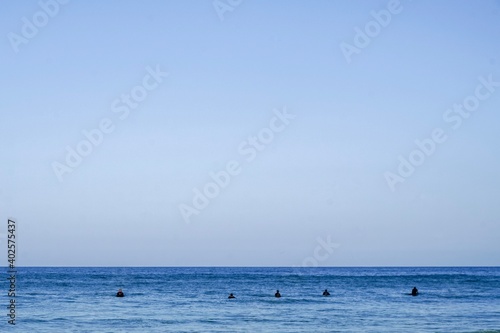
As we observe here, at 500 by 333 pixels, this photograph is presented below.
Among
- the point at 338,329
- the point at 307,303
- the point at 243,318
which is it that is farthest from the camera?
the point at 307,303

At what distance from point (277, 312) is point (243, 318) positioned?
17.5 ft

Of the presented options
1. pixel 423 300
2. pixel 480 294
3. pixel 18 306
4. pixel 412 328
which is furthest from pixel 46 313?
pixel 480 294

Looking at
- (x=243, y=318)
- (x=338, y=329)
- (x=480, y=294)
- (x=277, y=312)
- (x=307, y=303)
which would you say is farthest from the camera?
(x=480, y=294)

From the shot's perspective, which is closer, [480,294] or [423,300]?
[423,300]

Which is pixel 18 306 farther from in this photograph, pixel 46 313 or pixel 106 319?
pixel 106 319

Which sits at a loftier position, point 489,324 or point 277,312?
point 277,312

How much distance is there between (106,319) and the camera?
45.1m

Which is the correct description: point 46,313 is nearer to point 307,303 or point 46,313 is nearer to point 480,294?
point 307,303

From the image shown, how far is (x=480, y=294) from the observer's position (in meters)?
72.4

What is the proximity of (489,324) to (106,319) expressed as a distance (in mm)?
25861

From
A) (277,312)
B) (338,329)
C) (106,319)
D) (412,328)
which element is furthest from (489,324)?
(106,319)

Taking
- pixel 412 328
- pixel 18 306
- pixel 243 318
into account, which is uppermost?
pixel 18 306

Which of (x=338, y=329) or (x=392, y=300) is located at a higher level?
(x=392, y=300)

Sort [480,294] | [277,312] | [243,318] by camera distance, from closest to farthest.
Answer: [243,318] → [277,312] → [480,294]
